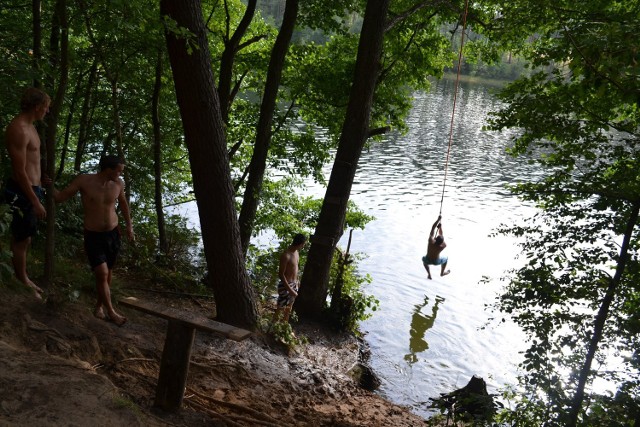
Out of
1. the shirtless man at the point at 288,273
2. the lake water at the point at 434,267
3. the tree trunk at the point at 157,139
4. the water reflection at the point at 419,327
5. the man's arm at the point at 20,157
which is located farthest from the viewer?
the water reflection at the point at 419,327

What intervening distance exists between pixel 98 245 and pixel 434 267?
53.3ft

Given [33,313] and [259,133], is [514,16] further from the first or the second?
[33,313]

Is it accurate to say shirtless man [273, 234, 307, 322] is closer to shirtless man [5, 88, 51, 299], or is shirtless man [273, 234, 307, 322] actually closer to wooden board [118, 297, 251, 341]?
shirtless man [5, 88, 51, 299]

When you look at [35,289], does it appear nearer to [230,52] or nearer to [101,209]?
[101,209]

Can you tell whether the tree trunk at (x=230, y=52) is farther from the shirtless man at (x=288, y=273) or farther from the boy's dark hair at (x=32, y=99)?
the boy's dark hair at (x=32, y=99)

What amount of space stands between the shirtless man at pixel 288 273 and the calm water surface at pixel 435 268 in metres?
2.94

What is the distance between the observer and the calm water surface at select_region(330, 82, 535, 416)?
12703mm

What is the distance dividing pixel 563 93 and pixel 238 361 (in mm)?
6465

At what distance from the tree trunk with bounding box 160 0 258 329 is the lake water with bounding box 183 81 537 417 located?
4.32 metres

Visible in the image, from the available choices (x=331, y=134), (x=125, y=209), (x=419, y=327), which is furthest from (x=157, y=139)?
(x=419, y=327)

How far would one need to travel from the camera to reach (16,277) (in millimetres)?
5617

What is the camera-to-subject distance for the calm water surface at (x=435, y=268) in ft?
41.7

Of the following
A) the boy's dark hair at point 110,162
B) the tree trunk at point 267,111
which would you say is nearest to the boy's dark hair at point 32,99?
the boy's dark hair at point 110,162

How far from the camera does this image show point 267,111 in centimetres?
1045
